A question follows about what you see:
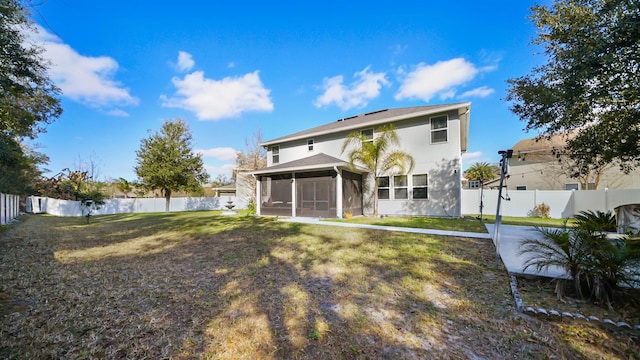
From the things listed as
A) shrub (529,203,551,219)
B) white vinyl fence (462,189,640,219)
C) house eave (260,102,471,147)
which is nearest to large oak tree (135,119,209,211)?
house eave (260,102,471,147)

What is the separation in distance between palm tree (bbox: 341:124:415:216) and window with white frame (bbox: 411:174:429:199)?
2.00 ft

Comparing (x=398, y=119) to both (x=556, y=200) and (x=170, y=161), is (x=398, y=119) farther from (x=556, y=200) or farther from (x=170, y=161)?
(x=170, y=161)

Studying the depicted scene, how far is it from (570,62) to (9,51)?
47.8 ft

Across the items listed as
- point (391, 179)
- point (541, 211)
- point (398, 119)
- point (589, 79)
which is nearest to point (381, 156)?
point (391, 179)

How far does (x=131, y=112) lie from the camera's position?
20.0 metres

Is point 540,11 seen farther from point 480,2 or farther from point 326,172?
point 326,172

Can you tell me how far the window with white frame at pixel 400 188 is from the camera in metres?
13.7

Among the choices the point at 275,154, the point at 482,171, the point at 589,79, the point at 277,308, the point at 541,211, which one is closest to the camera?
the point at 277,308

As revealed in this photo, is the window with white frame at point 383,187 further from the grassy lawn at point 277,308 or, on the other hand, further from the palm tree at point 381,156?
the grassy lawn at point 277,308

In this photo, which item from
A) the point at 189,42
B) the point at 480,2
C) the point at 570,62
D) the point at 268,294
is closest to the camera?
the point at 268,294

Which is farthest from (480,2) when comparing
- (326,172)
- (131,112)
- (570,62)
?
(131,112)

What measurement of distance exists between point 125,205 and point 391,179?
2457 cm

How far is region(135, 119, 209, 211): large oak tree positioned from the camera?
20.5 m

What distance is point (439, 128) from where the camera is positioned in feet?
42.0
